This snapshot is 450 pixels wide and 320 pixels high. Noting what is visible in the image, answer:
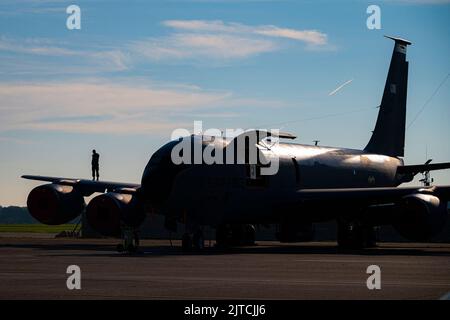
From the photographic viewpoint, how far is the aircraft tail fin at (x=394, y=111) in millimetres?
52500

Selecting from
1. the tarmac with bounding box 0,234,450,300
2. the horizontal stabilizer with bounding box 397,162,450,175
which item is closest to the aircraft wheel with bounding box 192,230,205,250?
the tarmac with bounding box 0,234,450,300

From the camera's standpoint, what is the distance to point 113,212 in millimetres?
38719

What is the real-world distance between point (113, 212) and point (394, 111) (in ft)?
68.9

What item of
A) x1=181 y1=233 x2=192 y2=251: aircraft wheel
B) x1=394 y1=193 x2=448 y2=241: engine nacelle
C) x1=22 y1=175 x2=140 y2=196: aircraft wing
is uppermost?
x1=22 y1=175 x2=140 y2=196: aircraft wing

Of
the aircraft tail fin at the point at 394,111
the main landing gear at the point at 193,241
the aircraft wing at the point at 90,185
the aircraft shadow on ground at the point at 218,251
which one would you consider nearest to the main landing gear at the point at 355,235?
the aircraft shadow on ground at the point at 218,251

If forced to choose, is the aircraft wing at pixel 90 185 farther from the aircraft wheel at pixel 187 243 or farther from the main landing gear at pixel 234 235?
the aircraft wheel at pixel 187 243

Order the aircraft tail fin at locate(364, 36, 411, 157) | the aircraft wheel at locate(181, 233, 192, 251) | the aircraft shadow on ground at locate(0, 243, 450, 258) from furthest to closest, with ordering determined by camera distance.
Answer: the aircraft tail fin at locate(364, 36, 411, 157)
the aircraft wheel at locate(181, 233, 192, 251)
the aircraft shadow on ground at locate(0, 243, 450, 258)

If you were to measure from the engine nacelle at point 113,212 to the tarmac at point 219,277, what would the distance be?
8559 millimetres

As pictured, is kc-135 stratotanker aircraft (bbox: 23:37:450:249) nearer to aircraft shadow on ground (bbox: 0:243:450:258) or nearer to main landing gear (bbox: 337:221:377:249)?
main landing gear (bbox: 337:221:377:249)

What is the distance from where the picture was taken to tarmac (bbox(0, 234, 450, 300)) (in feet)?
54.1

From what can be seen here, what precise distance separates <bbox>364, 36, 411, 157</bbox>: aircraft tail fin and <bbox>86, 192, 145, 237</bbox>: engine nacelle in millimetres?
17811

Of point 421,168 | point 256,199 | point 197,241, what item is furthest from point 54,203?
point 421,168

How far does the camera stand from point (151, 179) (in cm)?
3438

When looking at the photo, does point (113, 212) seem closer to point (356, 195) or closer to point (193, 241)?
point (193, 241)
